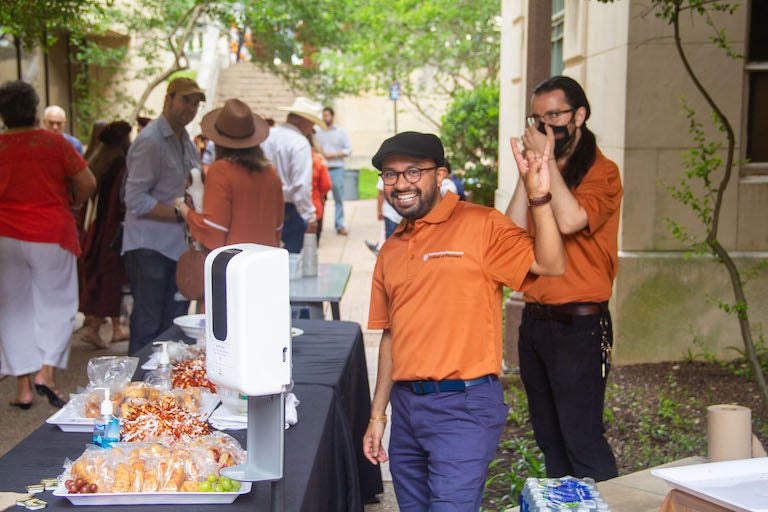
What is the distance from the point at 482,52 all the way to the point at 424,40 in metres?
1.62

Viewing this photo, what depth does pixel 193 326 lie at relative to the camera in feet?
15.9

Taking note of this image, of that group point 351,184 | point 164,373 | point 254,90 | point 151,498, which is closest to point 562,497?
point 151,498

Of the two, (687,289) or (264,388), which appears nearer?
(264,388)

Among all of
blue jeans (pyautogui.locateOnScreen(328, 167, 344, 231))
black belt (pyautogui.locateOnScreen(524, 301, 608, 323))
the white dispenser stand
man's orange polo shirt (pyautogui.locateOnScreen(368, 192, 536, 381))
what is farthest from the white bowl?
blue jeans (pyautogui.locateOnScreen(328, 167, 344, 231))

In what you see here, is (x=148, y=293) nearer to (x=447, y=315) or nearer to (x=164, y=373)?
(x=164, y=373)

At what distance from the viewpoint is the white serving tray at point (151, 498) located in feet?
9.35

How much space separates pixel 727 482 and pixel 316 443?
147 cm

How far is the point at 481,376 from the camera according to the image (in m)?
3.54

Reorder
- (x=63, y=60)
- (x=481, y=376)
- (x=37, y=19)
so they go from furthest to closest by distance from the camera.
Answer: (x=63, y=60) < (x=37, y=19) < (x=481, y=376)

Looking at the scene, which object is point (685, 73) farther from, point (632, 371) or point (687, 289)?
point (632, 371)

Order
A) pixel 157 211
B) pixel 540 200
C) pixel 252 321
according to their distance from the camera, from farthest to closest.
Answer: pixel 157 211, pixel 540 200, pixel 252 321

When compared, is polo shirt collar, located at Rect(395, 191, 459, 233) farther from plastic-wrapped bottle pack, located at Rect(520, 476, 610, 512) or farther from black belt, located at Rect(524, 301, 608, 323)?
plastic-wrapped bottle pack, located at Rect(520, 476, 610, 512)

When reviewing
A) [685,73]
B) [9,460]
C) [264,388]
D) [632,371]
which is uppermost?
[685,73]

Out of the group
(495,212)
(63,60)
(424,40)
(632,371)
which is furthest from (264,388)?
(424,40)
